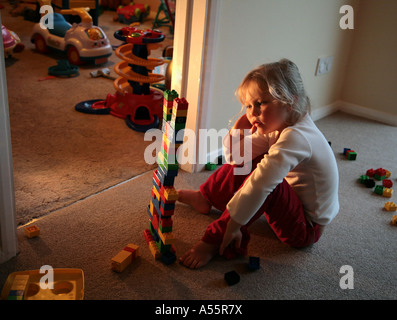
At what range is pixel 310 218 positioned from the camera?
4.42 feet

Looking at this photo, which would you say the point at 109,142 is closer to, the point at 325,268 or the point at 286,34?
the point at 286,34

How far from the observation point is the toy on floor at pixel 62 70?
8.79 ft

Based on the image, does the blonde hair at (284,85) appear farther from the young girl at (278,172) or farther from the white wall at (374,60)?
the white wall at (374,60)

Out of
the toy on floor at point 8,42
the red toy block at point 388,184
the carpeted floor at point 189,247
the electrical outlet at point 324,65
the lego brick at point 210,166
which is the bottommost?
the carpeted floor at point 189,247

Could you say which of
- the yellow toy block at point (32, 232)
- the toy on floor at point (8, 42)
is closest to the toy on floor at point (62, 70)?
the toy on floor at point (8, 42)

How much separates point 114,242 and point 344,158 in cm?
121

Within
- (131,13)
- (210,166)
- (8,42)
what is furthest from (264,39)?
(131,13)

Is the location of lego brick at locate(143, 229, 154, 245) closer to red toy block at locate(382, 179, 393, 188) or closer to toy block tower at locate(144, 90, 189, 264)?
toy block tower at locate(144, 90, 189, 264)

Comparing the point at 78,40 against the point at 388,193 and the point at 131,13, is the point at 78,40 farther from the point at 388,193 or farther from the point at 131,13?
the point at 388,193

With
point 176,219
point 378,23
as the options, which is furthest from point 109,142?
point 378,23

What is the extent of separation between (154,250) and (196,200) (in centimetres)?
31

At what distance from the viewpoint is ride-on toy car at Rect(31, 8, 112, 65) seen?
2.84 m

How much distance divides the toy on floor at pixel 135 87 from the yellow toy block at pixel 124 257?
947 millimetres

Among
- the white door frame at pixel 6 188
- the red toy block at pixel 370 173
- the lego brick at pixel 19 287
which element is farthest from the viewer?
the red toy block at pixel 370 173
